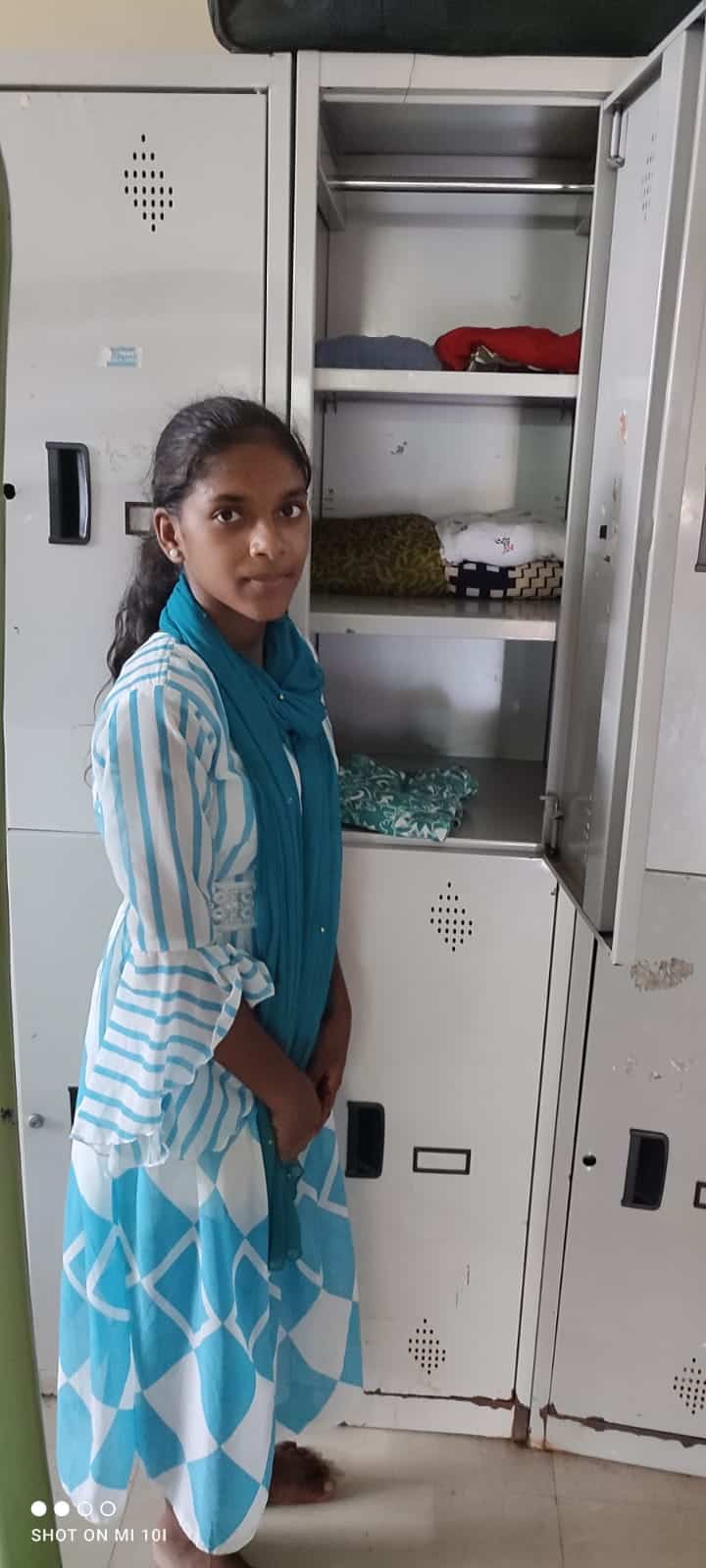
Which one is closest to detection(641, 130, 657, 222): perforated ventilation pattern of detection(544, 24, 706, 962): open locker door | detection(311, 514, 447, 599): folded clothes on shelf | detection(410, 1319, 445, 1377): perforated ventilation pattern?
detection(544, 24, 706, 962): open locker door

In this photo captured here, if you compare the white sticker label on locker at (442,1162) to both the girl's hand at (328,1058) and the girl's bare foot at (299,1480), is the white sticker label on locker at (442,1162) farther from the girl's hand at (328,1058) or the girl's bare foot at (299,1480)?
the girl's bare foot at (299,1480)

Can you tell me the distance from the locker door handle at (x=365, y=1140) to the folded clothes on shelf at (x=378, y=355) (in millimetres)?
1072

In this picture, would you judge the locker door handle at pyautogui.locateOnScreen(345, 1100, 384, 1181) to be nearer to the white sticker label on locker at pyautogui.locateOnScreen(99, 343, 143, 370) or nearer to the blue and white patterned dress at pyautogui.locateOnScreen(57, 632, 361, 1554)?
the blue and white patterned dress at pyautogui.locateOnScreen(57, 632, 361, 1554)

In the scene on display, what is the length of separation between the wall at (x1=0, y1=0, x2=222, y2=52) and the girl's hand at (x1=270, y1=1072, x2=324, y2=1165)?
1744 mm

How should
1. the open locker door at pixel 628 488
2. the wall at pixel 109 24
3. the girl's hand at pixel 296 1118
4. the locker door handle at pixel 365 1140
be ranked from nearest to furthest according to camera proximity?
the open locker door at pixel 628 488 → the girl's hand at pixel 296 1118 → the locker door handle at pixel 365 1140 → the wall at pixel 109 24

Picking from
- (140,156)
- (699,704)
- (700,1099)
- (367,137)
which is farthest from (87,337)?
(700,1099)

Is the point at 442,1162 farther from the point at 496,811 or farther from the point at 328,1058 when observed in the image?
the point at 496,811

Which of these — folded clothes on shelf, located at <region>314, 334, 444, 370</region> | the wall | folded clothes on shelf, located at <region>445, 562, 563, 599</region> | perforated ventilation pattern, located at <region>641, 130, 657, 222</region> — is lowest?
folded clothes on shelf, located at <region>445, 562, 563, 599</region>

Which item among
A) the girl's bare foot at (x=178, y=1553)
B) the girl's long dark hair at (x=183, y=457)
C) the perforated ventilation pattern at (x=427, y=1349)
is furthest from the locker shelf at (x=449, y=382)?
the girl's bare foot at (x=178, y=1553)

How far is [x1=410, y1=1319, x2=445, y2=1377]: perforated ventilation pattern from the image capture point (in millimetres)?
1639

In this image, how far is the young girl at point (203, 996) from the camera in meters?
1.08

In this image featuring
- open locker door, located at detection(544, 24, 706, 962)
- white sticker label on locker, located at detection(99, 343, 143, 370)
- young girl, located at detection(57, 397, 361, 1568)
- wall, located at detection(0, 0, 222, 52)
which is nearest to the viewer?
open locker door, located at detection(544, 24, 706, 962)

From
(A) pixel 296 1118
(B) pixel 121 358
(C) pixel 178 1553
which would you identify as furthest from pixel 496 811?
(C) pixel 178 1553

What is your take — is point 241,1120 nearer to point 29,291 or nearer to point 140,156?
point 29,291
